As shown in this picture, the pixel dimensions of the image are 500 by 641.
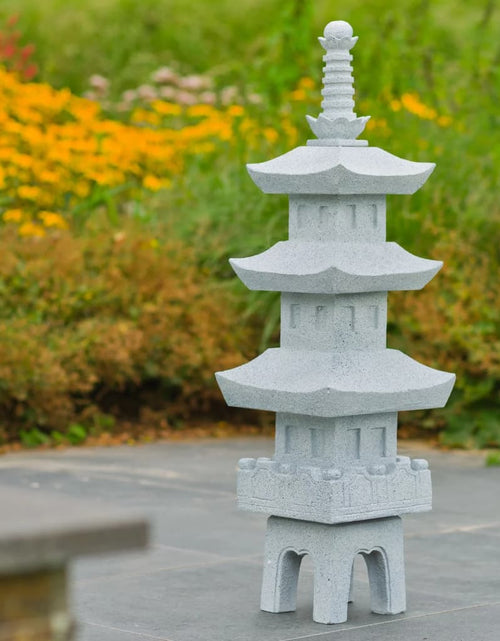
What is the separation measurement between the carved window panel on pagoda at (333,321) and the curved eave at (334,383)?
41mm

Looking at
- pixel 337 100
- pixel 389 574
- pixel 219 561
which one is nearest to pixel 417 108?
pixel 219 561

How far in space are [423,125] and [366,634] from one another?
247 inches

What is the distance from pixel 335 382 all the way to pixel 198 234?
5173mm

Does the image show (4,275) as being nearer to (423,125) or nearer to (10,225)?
(10,225)

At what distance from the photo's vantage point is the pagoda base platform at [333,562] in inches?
225

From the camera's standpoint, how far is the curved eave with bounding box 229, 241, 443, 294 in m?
5.66

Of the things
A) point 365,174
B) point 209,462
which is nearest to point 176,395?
point 209,462

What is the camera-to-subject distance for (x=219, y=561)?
6.78 meters

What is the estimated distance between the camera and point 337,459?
5.72 meters

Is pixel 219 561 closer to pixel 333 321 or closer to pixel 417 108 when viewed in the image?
pixel 333 321

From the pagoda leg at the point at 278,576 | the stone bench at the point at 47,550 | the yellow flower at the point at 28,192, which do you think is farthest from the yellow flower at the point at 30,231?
the stone bench at the point at 47,550

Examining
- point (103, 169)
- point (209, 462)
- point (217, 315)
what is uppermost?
point (103, 169)

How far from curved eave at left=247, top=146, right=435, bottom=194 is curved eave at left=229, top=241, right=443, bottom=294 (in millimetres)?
211

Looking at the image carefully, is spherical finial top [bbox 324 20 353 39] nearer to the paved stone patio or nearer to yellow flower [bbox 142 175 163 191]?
the paved stone patio
